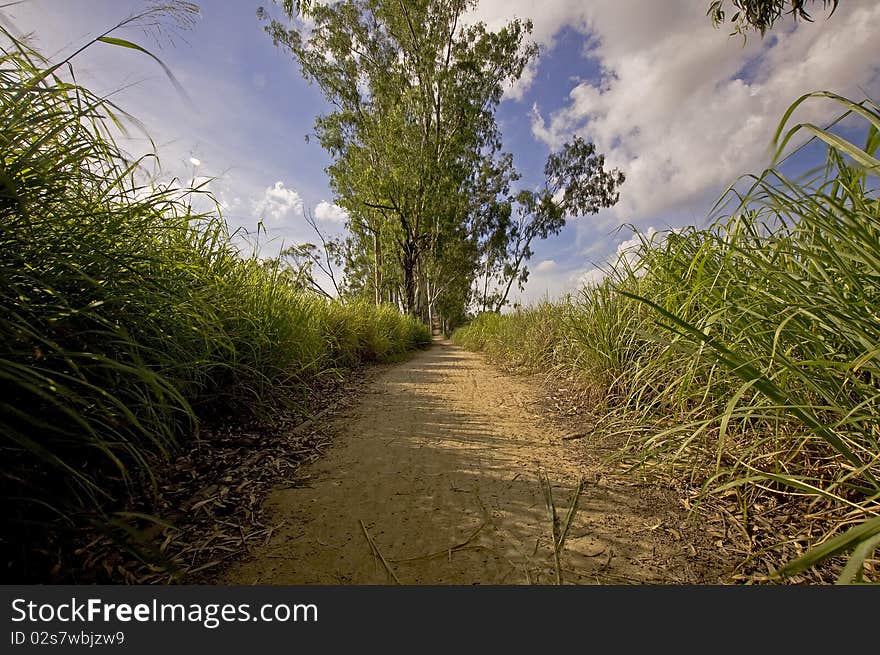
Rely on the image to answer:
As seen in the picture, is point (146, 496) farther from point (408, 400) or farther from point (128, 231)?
point (408, 400)

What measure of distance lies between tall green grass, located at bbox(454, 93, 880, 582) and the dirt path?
0.30 m

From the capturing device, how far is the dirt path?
117 cm

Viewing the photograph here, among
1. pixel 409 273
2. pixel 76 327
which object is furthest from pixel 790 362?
pixel 409 273

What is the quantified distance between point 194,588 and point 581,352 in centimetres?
323

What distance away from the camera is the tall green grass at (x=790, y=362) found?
1130mm

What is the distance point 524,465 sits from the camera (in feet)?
6.74

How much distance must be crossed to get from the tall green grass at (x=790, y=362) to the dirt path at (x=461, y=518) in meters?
0.30

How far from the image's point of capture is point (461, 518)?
1.51 meters

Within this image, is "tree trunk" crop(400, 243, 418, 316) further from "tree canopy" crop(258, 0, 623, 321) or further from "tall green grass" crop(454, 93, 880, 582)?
"tall green grass" crop(454, 93, 880, 582)

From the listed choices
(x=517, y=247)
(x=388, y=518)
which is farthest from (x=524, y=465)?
(x=517, y=247)

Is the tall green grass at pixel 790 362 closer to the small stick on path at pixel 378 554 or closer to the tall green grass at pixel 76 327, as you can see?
the small stick on path at pixel 378 554

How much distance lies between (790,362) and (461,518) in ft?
4.57

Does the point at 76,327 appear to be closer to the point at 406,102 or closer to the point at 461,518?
→ the point at 461,518

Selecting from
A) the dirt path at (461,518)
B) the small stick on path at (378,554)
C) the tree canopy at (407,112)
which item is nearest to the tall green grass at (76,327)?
the dirt path at (461,518)
